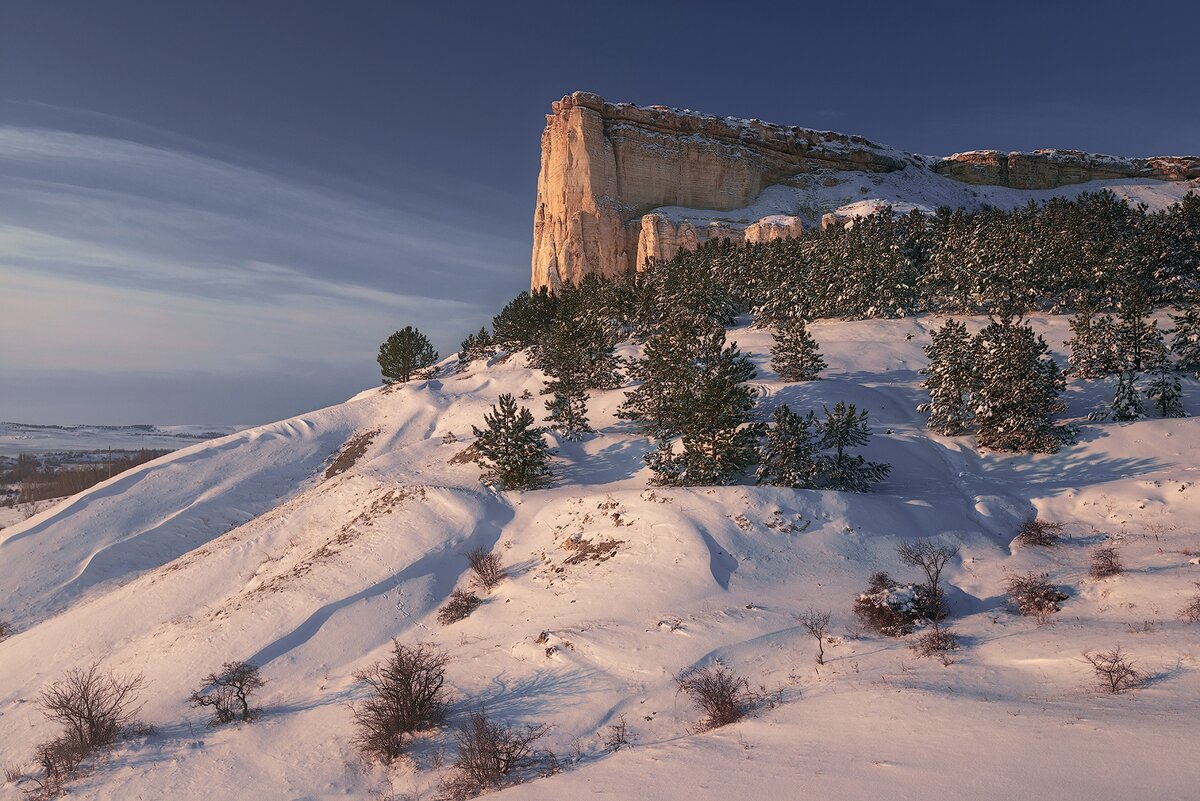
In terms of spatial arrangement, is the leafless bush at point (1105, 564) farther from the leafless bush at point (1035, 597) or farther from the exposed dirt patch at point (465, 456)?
the exposed dirt patch at point (465, 456)

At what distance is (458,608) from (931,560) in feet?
50.5

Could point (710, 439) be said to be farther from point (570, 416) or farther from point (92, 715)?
point (92, 715)

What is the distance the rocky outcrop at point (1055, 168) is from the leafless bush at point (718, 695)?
164764mm

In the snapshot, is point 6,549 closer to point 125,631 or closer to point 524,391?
point 125,631

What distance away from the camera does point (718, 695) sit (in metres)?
12.6

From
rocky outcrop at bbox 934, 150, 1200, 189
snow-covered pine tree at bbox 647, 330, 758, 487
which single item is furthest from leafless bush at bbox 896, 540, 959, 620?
rocky outcrop at bbox 934, 150, 1200, 189

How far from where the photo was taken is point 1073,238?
48250 mm

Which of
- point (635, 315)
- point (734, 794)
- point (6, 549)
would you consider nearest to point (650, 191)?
point (635, 315)

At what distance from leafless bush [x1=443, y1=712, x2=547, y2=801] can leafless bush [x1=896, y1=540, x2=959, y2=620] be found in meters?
11.1

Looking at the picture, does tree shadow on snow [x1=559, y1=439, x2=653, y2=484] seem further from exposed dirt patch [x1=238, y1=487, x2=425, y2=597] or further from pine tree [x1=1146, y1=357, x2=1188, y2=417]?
pine tree [x1=1146, y1=357, x2=1188, y2=417]

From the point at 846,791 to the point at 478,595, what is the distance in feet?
51.3

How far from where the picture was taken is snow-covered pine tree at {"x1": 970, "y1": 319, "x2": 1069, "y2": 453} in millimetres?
27922

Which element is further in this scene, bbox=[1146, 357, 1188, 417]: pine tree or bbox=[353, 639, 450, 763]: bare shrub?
bbox=[1146, 357, 1188, 417]: pine tree

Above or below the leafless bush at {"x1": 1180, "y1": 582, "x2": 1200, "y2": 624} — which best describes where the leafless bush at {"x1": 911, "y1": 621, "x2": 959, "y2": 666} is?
below
